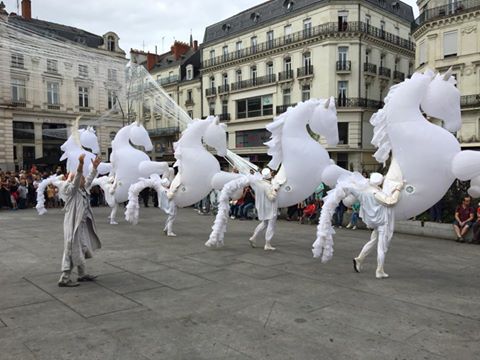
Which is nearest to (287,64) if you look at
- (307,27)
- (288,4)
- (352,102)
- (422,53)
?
(307,27)

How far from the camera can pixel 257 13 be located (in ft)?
110

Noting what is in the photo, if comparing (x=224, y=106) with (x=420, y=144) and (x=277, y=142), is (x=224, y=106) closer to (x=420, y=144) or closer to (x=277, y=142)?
(x=277, y=142)

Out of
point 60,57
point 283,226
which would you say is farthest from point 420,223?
point 60,57

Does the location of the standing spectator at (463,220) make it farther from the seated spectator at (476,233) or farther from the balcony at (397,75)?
the balcony at (397,75)

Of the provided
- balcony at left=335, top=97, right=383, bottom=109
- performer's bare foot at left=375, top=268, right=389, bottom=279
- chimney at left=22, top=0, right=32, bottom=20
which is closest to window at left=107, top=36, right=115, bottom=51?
chimney at left=22, top=0, right=32, bottom=20

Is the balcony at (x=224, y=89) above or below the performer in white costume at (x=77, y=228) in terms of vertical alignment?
above

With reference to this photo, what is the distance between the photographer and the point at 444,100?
6.20 metres

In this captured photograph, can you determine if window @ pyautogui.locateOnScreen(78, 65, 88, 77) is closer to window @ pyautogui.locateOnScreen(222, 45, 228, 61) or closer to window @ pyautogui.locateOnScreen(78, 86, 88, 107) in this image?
window @ pyautogui.locateOnScreen(78, 86, 88, 107)

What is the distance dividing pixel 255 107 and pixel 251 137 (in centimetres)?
229

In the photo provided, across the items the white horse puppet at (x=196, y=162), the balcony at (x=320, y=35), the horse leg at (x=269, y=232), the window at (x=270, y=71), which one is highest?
the balcony at (x=320, y=35)

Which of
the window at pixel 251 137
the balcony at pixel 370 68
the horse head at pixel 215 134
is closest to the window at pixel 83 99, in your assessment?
the window at pixel 251 137

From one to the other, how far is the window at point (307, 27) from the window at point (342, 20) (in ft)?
6.57

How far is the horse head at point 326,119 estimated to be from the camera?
8062 mm

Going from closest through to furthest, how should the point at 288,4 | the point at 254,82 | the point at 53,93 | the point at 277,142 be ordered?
the point at 277,142 → the point at 53,93 → the point at 288,4 → the point at 254,82
